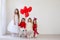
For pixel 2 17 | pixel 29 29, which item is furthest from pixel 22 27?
pixel 2 17

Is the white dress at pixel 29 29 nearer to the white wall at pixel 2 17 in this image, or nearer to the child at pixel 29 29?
the child at pixel 29 29

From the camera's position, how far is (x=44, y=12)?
152 centimetres

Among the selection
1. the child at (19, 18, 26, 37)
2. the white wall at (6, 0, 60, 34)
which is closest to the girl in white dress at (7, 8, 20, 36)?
the child at (19, 18, 26, 37)

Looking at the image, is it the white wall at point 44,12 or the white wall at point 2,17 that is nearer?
the white wall at point 2,17

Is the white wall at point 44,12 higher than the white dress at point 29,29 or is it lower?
higher

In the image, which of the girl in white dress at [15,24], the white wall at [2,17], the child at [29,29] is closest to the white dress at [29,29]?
the child at [29,29]

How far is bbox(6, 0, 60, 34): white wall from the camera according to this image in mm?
1506

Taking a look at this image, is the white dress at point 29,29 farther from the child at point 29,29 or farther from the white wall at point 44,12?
the white wall at point 44,12

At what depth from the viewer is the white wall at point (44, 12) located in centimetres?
151

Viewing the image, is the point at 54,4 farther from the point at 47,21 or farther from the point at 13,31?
the point at 13,31

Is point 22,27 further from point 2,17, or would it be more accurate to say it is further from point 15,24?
point 2,17

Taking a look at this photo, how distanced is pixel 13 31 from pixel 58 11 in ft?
1.89

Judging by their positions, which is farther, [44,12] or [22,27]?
[44,12]

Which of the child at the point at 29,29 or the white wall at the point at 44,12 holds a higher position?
the white wall at the point at 44,12
